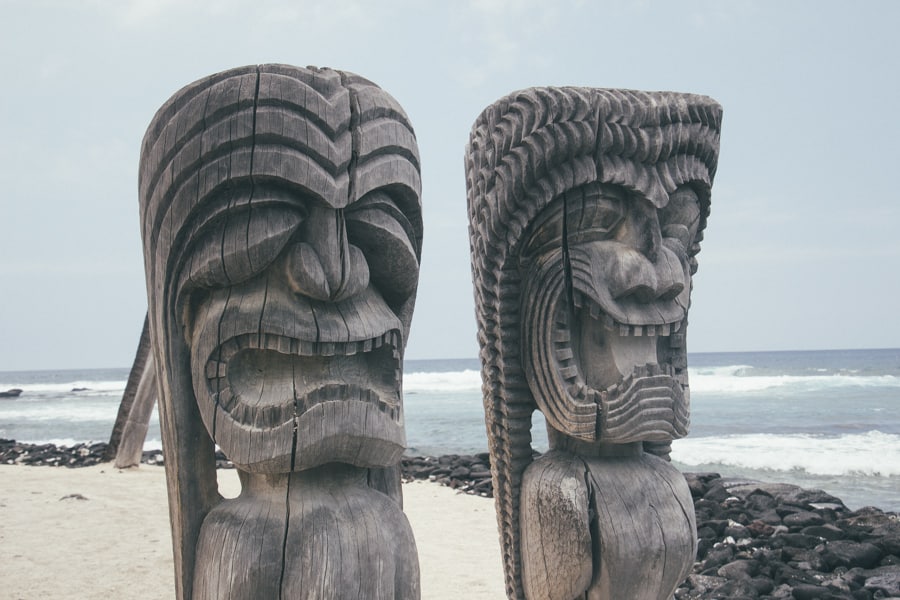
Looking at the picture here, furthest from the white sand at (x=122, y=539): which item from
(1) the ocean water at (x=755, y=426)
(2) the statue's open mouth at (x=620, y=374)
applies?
(1) the ocean water at (x=755, y=426)

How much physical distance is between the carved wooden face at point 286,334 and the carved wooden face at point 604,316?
79cm

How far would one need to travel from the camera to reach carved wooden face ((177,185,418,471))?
245cm

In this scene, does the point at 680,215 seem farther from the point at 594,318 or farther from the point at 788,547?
the point at 788,547

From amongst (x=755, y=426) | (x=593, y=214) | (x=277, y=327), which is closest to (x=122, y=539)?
(x=277, y=327)

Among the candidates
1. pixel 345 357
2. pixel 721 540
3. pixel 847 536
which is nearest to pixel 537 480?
pixel 345 357

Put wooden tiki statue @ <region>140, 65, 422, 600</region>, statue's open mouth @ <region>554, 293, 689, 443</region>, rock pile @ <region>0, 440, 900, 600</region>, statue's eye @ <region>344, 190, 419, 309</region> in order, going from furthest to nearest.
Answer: rock pile @ <region>0, 440, 900, 600</region>, statue's open mouth @ <region>554, 293, 689, 443</region>, statue's eye @ <region>344, 190, 419, 309</region>, wooden tiki statue @ <region>140, 65, 422, 600</region>

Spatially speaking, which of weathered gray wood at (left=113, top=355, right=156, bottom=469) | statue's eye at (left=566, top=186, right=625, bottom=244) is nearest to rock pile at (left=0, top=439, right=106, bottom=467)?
weathered gray wood at (left=113, top=355, right=156, bottom=469)

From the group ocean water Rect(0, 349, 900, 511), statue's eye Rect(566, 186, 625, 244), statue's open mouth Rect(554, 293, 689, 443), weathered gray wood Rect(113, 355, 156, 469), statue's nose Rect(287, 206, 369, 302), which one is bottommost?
ocean water Rect(0, 349, 900, 511)

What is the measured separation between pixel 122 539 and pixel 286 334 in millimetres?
5626

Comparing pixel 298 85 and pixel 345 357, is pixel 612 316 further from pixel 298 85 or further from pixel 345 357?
pixel 298 85

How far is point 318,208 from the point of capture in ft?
8.24

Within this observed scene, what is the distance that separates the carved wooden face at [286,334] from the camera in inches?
96.5

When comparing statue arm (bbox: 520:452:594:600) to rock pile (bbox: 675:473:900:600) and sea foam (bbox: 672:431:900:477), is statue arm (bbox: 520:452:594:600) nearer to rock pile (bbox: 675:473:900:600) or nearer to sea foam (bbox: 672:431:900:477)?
rock pile (bbox: 675:473:900:600)

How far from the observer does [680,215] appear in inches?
131
